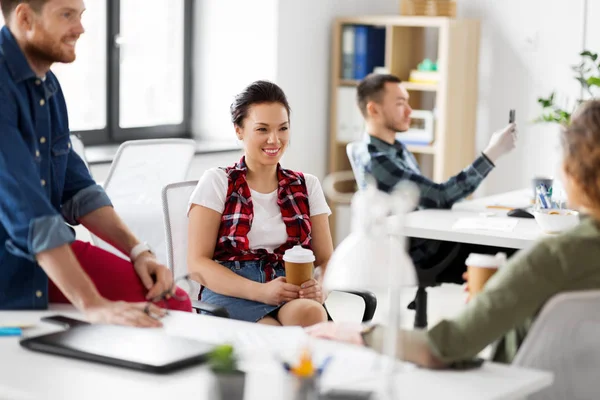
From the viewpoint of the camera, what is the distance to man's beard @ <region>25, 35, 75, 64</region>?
2307 millimetres

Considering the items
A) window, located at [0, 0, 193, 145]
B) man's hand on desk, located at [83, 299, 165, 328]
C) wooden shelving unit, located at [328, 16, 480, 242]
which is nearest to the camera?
man's hand on desk, located at [83, 299, 165, 328]

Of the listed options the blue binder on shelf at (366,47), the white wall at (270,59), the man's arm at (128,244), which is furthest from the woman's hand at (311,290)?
the blue binder on shelf at (366,47)

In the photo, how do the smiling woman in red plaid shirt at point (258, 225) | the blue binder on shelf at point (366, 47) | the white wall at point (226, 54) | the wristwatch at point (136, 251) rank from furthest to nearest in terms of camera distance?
the blue binder on shelf at point (366, 47) → the white wall at point (226, 54) → the smiling woman in red plaid shirt at point (258, 225) → the wristwatch at point (136, 251)

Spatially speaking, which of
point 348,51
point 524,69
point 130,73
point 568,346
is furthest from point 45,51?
point 524,69

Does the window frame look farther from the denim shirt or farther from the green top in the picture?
the green top

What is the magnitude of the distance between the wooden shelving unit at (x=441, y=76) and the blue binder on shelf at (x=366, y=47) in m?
0.04

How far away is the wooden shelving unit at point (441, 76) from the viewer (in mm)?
6102

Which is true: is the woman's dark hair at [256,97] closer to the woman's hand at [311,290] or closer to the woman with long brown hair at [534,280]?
the woman's hand at [311,290]

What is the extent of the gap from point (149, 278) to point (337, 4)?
4.32 meters

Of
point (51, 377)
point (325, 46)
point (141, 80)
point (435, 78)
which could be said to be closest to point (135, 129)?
point (141, 80)

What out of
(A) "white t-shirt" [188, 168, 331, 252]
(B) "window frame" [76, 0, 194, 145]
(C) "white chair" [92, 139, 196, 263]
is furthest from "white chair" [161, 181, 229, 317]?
(B) "window frame" [76, 0, 194, 145]

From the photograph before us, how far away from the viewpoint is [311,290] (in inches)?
116

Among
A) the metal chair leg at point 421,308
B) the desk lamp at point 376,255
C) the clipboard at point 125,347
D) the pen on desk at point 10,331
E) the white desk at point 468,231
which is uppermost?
the desk lamp at point 376,255

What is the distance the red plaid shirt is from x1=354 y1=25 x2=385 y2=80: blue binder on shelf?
3.27m
